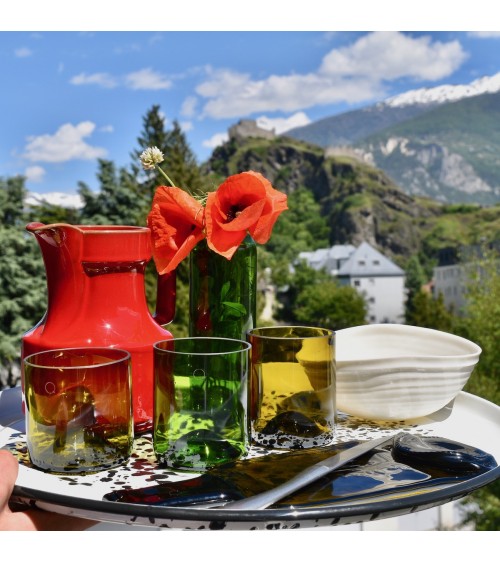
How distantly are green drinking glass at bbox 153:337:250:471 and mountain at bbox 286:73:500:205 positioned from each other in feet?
153

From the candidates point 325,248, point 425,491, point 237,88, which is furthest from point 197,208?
point 237,88

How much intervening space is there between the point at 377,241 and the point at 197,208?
40092 millimetres

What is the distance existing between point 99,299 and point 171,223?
138mm

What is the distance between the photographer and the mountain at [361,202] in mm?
39031

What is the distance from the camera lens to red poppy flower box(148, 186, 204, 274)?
0.84m

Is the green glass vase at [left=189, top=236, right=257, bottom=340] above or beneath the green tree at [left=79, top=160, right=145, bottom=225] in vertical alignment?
beneath

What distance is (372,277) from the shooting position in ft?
118

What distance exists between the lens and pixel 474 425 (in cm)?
86

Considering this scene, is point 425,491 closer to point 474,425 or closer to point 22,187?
point 474,425

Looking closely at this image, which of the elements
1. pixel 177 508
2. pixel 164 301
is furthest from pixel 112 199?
pixel 177 508

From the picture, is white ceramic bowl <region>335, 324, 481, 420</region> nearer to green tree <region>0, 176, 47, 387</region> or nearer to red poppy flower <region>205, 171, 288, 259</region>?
red poppy flower <region>205, 171, 288, 259</region>

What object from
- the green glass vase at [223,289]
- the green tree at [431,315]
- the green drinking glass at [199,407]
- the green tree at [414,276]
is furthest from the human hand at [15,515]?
the green tree at [414,276]

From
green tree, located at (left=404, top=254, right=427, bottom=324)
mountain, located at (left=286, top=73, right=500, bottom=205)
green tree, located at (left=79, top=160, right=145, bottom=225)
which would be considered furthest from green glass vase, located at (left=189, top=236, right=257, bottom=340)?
mountain, located at (left=286, top=73, right=500, bottom=205)

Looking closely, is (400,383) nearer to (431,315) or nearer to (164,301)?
(164,301)
